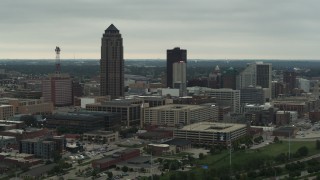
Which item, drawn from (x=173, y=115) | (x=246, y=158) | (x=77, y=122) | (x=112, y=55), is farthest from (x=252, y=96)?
(x=246, y=158)

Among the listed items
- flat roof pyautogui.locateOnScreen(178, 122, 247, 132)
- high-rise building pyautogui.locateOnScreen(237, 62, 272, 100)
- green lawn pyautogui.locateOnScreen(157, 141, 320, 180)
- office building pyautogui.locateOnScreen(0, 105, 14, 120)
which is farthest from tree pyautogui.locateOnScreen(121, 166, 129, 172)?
high-rise building pyautogui.locateOnScreen(237, 62, 272, 100)

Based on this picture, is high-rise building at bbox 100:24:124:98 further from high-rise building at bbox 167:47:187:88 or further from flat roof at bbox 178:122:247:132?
flat roof at bbox 178:122:247:132

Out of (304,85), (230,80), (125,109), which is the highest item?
(230,80)

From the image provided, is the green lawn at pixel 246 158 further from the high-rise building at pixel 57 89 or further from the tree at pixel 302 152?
the high-rise building at pixel 57 89

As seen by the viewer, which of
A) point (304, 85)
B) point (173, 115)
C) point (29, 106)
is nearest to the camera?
point (173, 115)

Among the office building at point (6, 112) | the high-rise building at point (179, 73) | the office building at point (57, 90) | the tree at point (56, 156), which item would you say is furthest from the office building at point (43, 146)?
the high-rise building at point (179, 73)

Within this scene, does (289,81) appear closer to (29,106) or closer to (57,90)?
(57,90)

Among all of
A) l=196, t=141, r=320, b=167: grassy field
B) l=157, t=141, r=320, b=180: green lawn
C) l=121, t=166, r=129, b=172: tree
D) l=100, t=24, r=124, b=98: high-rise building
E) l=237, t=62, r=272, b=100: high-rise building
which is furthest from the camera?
l=237, t=62, r=272, b=100: high-rise building

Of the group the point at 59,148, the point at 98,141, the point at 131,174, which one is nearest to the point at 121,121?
the point at 98,141
